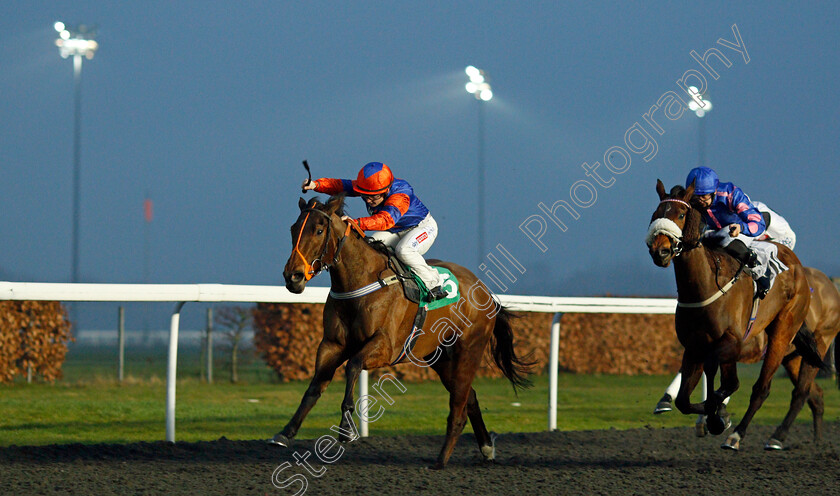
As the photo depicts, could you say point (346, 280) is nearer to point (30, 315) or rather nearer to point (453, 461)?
point (453, 461)

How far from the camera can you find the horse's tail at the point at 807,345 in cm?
580

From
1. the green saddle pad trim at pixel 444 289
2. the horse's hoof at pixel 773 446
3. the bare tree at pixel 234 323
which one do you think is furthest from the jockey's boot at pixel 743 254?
the bare tree at pixel 234 323

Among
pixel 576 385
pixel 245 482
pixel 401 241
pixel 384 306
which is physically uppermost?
pixel 401 241

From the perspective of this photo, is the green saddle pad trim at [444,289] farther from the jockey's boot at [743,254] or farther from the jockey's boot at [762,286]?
the jockey's boot at [762,286]

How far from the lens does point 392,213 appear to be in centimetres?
450

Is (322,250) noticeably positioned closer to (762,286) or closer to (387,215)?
(387,215)

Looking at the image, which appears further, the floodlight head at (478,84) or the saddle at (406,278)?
the floodlight head at (478,84)

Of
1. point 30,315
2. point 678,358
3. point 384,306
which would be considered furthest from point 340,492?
point 678,358

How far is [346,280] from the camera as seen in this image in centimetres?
425

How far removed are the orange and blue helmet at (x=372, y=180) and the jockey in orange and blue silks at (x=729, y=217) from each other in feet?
5.86

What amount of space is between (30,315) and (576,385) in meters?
6.92

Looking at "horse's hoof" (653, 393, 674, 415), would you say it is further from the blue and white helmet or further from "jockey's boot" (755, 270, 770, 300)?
the blue and white helmet

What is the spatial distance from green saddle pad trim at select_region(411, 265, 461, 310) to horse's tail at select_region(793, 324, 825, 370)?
2.60 metres

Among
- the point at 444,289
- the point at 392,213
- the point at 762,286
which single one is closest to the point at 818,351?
the point at 762,286
